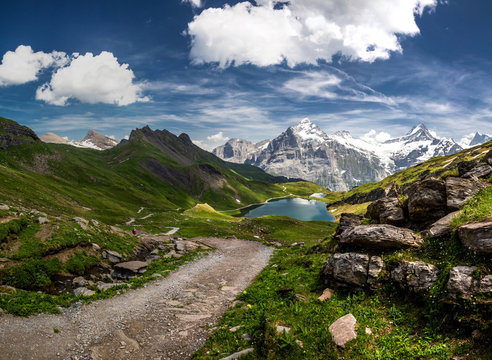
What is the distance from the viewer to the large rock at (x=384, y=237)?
17.8 m

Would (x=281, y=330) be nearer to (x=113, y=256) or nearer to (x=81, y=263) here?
(x=81, y=263)

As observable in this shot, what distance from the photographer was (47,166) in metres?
162

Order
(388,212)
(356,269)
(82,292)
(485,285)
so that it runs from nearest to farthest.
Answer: (485,285), (356,269), (82,292), (388,212)

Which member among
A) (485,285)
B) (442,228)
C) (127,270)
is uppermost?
(442,228)

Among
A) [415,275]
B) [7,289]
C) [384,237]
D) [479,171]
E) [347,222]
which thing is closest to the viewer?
[415,275]

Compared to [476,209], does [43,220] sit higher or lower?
lower

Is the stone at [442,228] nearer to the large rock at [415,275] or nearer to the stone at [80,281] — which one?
the large rock at [415,275]

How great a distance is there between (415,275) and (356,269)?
3911mm

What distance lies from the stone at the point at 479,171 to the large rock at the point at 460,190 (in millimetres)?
1419

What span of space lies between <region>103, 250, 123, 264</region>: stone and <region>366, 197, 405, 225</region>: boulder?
3032 cm

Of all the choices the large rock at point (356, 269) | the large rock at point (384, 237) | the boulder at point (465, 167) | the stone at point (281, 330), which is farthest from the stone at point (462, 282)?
the boulder at point (465, 167)

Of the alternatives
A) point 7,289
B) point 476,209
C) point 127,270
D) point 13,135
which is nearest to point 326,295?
point 476,209

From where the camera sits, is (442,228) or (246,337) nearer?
(246,337)

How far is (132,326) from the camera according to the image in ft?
57.6
